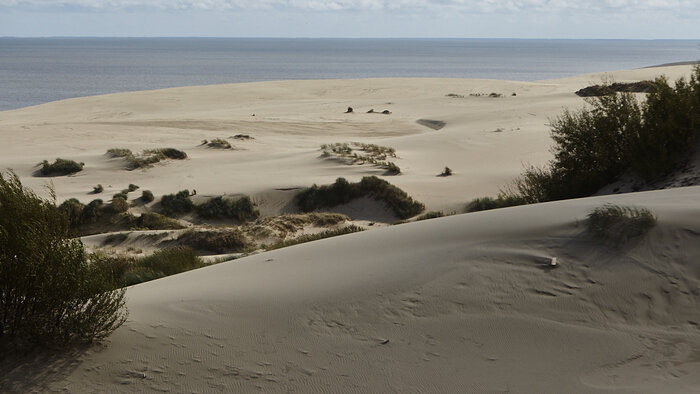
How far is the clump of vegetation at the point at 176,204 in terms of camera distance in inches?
666

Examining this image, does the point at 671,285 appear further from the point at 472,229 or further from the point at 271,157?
the point at 271,157

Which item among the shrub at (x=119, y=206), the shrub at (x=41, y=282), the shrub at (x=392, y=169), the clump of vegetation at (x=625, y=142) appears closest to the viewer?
the shrub at (x=41, y=282)

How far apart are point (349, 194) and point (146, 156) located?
27.6 feet

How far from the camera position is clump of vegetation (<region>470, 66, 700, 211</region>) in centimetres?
1215

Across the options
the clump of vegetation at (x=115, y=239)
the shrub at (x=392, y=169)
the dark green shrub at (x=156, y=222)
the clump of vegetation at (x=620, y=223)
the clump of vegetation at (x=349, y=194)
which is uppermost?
the clump of vegetation at (x=620, y=223)

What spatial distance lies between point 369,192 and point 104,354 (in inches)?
486

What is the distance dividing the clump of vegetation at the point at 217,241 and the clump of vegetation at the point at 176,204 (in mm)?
3505

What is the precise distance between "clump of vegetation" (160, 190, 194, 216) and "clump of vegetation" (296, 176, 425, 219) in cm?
257

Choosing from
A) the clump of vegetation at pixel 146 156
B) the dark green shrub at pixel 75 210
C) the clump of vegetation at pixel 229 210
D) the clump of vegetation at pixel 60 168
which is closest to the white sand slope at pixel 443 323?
the clump of vegetation at pixel 229 210

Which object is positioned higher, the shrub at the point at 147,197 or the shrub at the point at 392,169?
the shrub at the point at 392,169

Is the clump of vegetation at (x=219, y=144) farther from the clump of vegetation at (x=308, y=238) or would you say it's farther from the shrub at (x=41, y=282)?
the shrub at (x=41, y=282)

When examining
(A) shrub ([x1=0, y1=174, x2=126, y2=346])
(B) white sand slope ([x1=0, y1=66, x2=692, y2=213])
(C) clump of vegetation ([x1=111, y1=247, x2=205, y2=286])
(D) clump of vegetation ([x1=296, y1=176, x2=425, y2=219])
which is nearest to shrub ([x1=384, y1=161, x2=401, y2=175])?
(B) white sand slope ([x1=0, y1=66, x2=692, y2=213])

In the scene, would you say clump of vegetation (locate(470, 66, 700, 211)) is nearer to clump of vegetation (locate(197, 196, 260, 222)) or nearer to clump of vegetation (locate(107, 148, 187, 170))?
clump of vegetation (locate(197, 196, 260, 222))

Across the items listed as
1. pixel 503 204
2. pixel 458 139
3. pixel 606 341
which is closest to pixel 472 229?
pixel 606 341
